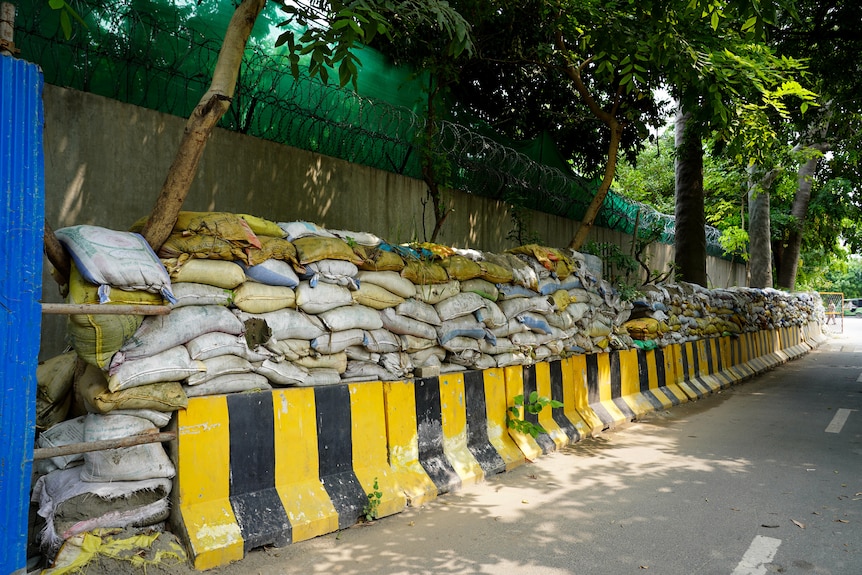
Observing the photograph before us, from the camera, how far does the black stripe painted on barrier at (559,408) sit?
5605 millimetres

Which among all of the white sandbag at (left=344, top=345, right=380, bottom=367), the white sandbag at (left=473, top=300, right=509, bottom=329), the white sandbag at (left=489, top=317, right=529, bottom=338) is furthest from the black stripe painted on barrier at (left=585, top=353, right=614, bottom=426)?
the white sandbag at (left=344, top=345, right=380, bottom=367)

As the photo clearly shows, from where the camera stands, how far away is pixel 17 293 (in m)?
2.45

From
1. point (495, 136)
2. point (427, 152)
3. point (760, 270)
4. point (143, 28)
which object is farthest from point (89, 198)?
point (760, 270)

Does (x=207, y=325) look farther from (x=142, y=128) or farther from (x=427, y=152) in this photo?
(x=427, y=152)

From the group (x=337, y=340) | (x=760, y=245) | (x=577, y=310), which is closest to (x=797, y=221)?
(x=760, y=245)

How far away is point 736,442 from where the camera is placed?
5676 mm

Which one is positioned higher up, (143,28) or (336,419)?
(143,28)

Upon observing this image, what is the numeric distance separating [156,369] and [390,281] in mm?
1681

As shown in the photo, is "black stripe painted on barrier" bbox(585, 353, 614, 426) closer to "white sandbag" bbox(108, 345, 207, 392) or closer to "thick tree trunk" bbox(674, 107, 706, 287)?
"white sandbag" bbox(108, 345, 207, 392)

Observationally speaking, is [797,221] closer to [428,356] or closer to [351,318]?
[428,356]

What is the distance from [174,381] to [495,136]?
610 cm

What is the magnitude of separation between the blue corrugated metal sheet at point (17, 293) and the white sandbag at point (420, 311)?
88.8 inches

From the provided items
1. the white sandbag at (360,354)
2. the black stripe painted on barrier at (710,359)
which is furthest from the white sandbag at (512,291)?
the black stripe painted on barrier at (710,359)

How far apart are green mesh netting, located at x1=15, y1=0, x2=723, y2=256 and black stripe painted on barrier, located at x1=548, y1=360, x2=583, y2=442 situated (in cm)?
271
